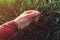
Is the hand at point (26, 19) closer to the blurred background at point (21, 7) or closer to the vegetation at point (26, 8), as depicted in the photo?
the vegetation at point (26, 8)

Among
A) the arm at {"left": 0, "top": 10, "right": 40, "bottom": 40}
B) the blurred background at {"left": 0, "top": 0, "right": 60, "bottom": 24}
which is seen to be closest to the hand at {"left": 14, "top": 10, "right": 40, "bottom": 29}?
the arm at {"left": 0, "top": 10, "right": 40, "bottom": 40}

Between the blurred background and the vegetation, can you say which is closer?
the vegetation

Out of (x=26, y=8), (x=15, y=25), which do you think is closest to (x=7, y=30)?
(x=15, y=25)

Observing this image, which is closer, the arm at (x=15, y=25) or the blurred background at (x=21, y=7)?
the arm at (x=15, y=25)

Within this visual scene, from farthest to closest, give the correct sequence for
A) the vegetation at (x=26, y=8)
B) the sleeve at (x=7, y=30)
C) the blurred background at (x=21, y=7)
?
the blurred background at (x=21, y=7), the vegetation at (x=26, y=8), the sleeve at (x=7, y=30)

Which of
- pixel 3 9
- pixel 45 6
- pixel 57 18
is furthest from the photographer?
pixel 3 9

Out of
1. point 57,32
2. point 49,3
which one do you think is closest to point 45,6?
point 49,3

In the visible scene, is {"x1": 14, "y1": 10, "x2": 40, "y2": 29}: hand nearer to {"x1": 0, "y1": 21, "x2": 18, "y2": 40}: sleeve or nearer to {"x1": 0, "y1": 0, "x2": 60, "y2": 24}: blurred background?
{"x1": 0, "y1": 21, "x2": 18, "y2": 40}: sleeve

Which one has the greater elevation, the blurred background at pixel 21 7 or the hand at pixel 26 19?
the hand at pixel 26 19

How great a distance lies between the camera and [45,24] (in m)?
1.34

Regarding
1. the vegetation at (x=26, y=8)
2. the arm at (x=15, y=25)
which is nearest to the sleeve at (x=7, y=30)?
the arm at (x=15, y=25)

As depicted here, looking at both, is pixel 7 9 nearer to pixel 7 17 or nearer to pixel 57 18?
pixel 7 17

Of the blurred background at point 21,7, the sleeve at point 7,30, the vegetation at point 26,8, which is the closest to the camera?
the sleeve at point 7,30

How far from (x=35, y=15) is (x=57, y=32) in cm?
18
